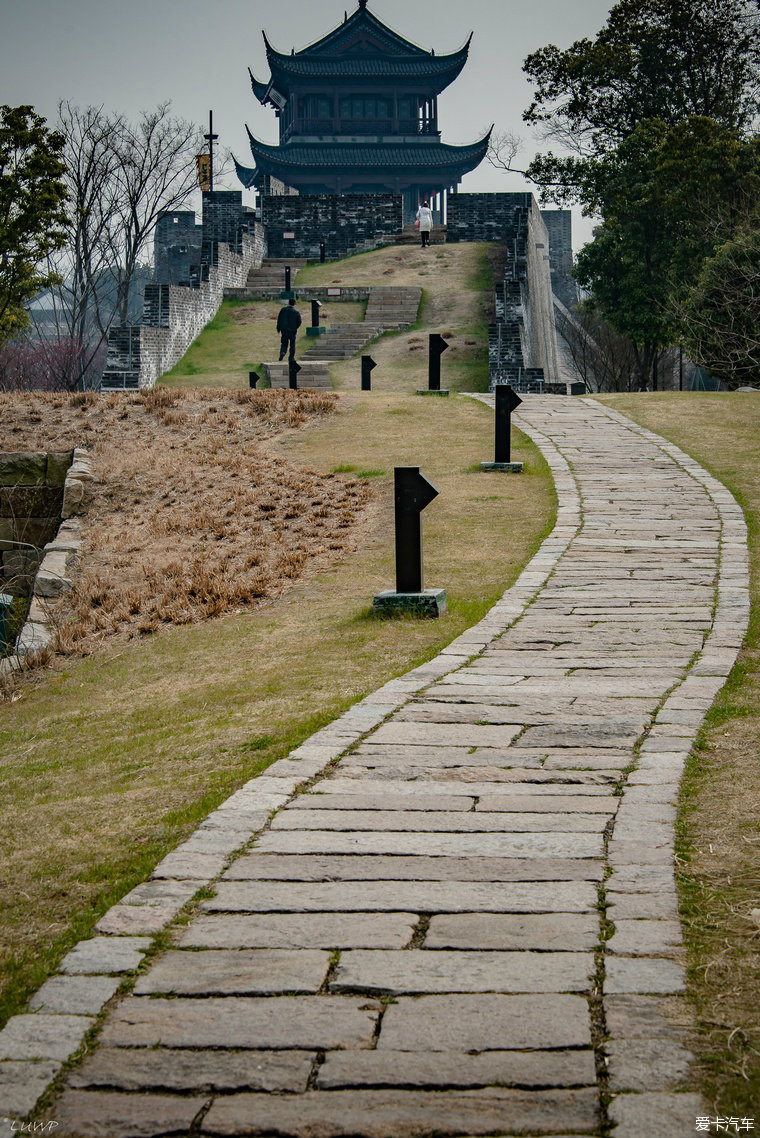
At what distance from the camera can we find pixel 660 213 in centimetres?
3172

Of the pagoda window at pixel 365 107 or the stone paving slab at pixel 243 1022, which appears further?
the pagoda window at pixel 365 107

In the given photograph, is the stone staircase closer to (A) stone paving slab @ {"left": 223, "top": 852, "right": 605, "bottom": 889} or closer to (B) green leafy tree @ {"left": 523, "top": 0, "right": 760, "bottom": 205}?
(B) green leafy tree @ {"left": 523, "top": 0, "right": 760, "bottom": 205}

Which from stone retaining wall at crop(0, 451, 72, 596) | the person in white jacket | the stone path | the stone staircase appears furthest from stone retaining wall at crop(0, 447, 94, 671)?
the person in white jacket

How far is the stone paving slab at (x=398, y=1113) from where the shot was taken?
242 cm

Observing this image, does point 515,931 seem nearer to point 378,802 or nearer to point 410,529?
point 378,802

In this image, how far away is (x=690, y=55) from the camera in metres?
33.7

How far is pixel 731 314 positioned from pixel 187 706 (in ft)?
59.0

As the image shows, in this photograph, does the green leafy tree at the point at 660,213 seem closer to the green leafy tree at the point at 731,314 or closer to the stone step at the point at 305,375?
the green leafy tree at the point at 731,314

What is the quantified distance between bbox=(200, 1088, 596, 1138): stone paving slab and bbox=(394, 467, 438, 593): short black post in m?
5.17

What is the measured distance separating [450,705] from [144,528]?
6796 mm

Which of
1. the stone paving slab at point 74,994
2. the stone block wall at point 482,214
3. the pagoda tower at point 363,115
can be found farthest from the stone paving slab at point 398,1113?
the pagoda tower at point 363,115

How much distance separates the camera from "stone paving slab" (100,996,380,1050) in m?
2.71

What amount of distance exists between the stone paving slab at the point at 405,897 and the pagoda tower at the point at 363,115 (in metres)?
54.1

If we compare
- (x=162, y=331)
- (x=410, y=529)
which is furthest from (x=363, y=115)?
(x=410, y=529)
